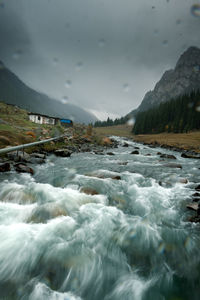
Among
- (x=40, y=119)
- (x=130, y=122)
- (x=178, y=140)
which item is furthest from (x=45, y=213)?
(x=130, y=122)

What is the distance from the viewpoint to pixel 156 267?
3.33 m

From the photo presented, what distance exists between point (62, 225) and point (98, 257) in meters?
1.48

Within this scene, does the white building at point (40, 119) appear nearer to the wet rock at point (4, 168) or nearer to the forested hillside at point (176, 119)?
the wet rock at point (4, 168)

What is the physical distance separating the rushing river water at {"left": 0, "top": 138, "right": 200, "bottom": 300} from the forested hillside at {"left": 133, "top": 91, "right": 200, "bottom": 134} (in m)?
67.6

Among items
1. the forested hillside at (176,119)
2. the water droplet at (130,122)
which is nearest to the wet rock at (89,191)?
the forested hillside at (176,119)

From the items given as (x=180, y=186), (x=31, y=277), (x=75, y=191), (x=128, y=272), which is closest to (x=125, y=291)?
(x=128, y=272)

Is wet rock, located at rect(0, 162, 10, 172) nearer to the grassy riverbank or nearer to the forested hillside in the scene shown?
the grassy riverbank

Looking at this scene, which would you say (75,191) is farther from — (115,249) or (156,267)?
(156,267)

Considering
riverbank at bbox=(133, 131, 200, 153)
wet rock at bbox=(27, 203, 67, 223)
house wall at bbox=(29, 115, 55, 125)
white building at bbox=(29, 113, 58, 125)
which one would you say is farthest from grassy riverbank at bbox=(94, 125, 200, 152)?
house wall at bbox=(29, 115, 55, 125)

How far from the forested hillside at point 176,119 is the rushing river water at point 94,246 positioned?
222ft

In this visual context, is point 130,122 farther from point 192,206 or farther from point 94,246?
point 94,246

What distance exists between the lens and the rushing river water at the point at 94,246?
2826 millimetres

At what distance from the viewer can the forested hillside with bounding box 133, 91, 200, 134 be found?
63656 mm

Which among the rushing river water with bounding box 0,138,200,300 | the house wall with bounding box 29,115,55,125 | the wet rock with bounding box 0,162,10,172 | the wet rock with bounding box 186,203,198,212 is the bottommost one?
the rushing river water with bounding box 0,138,200,300
